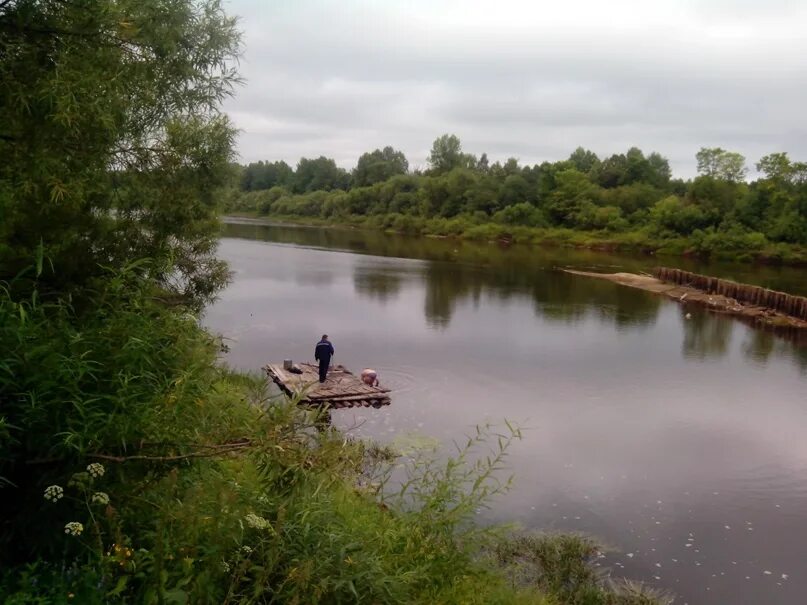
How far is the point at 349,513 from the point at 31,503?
461 cm

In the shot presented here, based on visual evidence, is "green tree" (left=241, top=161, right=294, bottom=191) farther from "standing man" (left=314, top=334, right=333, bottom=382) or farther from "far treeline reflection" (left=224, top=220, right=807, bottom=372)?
"standing man" (left=314, top=334, right=333, bottom=382)

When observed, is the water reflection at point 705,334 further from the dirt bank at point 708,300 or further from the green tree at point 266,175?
the green tree at point 266,175

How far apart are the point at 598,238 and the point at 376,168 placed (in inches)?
2251

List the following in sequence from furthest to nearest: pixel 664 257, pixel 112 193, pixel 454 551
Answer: pixel 664 257 < pixel 112 193 < pixel 454 551

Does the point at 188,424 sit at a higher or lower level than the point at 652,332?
higher

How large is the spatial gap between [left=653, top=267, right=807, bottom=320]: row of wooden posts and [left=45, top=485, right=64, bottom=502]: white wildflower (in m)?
44.7

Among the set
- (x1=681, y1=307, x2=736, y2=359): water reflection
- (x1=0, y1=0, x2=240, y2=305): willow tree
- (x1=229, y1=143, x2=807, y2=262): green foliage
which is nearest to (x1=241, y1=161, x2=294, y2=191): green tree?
(x1=229, y1=143, x2=807, y2=262): green foliage

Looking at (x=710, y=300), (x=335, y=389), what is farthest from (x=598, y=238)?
(x=335, y=389)

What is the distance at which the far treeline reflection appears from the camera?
114ft

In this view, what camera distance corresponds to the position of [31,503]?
14.1 ft

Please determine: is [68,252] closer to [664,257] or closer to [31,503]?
[31,503]

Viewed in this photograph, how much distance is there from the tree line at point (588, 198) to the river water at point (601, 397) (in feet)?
96.8

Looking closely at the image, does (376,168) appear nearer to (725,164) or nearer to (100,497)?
(725,164)

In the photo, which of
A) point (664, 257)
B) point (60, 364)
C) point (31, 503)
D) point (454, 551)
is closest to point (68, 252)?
point (60, 364)
